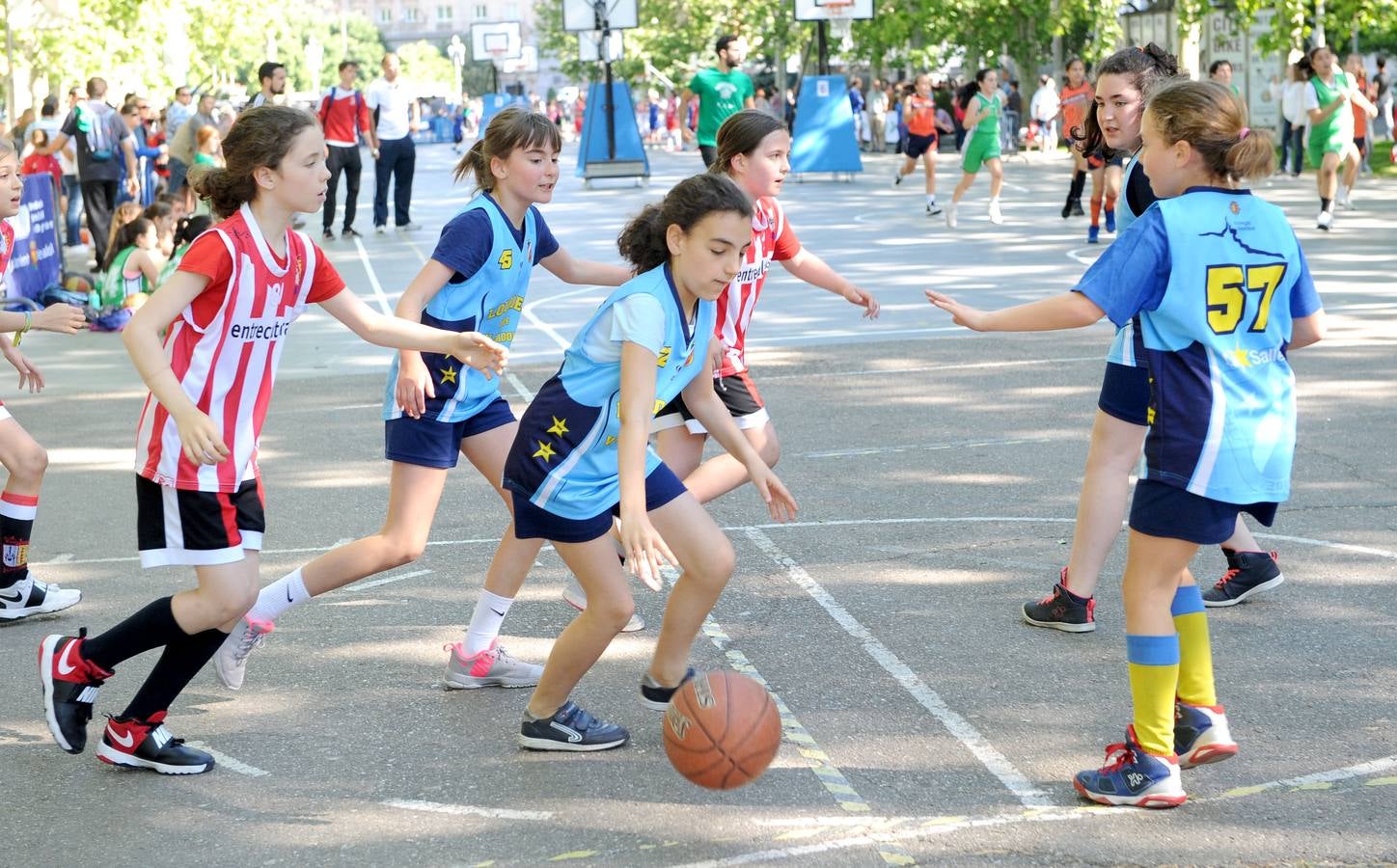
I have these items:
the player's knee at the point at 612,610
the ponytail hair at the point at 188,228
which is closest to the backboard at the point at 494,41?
the ponytail hair at the point at 188,228

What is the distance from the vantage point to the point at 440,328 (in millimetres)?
5336

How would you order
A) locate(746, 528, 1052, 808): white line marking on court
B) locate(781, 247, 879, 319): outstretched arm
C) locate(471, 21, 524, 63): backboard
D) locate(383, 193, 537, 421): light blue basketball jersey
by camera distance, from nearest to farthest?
1. locate(746, 528, 1052, 808): white line marking on court
2. locate(383, 193, 537, 421): light blue basketball jersey
3. locate(781, 247, 879, 319): outstretched arm
4. locate(471, 21, 524, 63): backboard

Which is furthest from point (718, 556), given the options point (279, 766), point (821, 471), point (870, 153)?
point (870, 153)

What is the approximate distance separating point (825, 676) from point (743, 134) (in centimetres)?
189

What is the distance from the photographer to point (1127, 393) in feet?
17.4

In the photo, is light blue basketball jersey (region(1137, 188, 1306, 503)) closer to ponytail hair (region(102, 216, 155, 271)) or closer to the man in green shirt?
ponytail hair (region(102, 216, 155, 271))

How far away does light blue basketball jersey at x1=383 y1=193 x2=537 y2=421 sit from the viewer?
5363 millimetres

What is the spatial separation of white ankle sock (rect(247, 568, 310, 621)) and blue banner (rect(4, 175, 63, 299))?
1068cm

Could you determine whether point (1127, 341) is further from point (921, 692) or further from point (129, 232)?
point (129, 232)

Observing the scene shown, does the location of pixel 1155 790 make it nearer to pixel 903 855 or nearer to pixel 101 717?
pixel 903 855

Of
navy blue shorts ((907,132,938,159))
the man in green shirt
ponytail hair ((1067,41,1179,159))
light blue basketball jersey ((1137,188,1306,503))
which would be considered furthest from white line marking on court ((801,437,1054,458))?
navy blue shorts ((907,132,938,159))

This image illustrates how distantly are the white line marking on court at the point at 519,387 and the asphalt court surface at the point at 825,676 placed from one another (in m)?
1.07

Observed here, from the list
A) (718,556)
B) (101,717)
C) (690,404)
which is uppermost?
(690,404)

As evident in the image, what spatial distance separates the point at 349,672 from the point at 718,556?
5.21 feet
